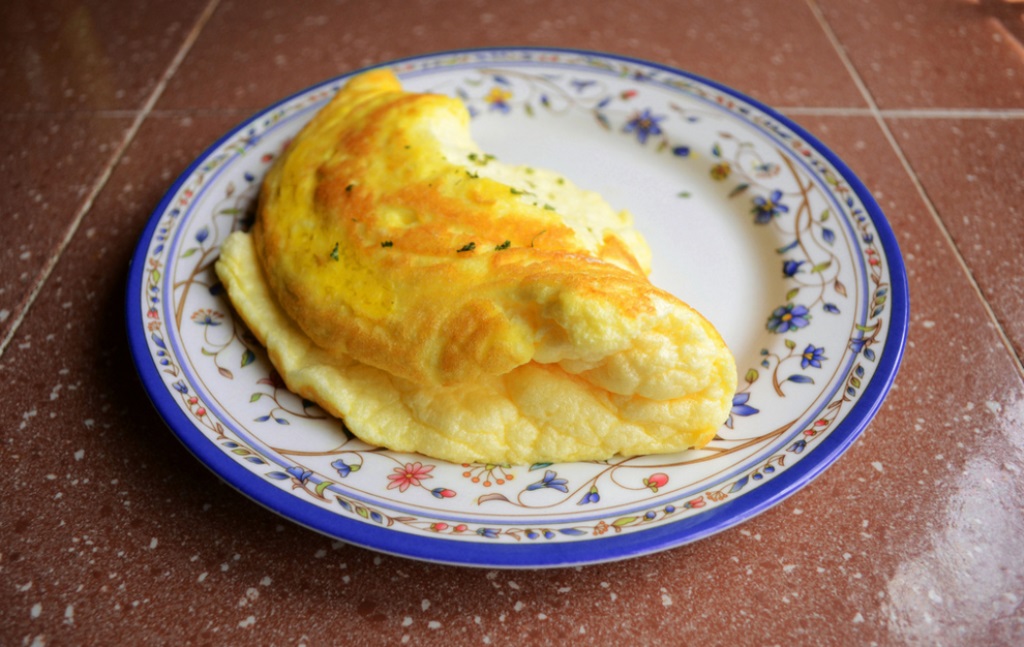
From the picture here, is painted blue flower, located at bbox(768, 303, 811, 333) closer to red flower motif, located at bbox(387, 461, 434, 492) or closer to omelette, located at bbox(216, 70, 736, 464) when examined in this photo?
omelette, located at bbox(216, 70, 736, 464)

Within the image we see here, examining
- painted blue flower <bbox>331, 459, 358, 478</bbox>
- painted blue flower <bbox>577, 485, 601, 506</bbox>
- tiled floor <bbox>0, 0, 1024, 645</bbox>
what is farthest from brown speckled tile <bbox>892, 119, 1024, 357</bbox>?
painted blue flower <bbox>331, 459, 358, 478</bbox>

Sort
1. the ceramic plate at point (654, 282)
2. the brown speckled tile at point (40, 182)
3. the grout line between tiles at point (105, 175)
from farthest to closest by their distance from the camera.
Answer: the brown speckled tile at point (40, 182), the grout line between tiles at point (105, 175), the ceramic plate at point (654, 282)

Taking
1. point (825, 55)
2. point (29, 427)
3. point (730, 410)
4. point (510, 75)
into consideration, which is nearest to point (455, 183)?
point (730, 410)

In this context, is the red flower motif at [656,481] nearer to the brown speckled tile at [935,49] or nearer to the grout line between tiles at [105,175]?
the grout line between tiles at [105,175]

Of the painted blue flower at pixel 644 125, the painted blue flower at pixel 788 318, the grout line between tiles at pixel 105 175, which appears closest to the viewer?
the painted blue flower at pixel 788 318

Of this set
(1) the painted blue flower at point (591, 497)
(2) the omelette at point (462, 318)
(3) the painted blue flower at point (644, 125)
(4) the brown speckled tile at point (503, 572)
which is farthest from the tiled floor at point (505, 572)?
(3) the painted blue flower at point (644, 125)

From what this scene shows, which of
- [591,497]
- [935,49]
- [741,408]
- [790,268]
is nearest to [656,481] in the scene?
[591,497]

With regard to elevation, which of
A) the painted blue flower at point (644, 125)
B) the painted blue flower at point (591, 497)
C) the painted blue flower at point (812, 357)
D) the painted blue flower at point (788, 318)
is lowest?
the painted blue flower at point (591, 497)
